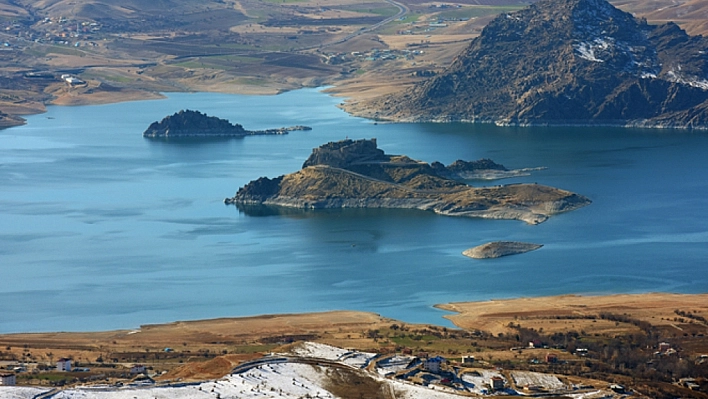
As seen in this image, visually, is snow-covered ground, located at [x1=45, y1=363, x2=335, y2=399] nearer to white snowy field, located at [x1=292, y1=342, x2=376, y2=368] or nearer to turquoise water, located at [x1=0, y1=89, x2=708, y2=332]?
white snowy field, located at [x1=292, y1=342, x2=376, y2=368]

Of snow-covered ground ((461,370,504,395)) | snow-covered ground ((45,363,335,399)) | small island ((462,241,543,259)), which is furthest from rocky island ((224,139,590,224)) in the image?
snow-covered ground ((45,363,335,399))

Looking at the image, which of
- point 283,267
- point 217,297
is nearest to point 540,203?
point 283,267

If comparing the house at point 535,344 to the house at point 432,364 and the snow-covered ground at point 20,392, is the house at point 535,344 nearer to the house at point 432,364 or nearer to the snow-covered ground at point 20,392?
the house at point 432,364

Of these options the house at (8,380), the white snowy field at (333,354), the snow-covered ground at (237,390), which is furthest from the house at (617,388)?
the house at (8,380)

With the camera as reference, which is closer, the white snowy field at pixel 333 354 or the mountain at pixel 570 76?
the white snowy field at pixel 333 354

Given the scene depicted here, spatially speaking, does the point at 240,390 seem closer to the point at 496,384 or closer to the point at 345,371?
the point at 345,371

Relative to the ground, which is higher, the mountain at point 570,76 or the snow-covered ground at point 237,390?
the mountain at point 570,76

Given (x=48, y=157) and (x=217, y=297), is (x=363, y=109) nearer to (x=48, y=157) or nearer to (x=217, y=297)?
(x=48, y=157)
